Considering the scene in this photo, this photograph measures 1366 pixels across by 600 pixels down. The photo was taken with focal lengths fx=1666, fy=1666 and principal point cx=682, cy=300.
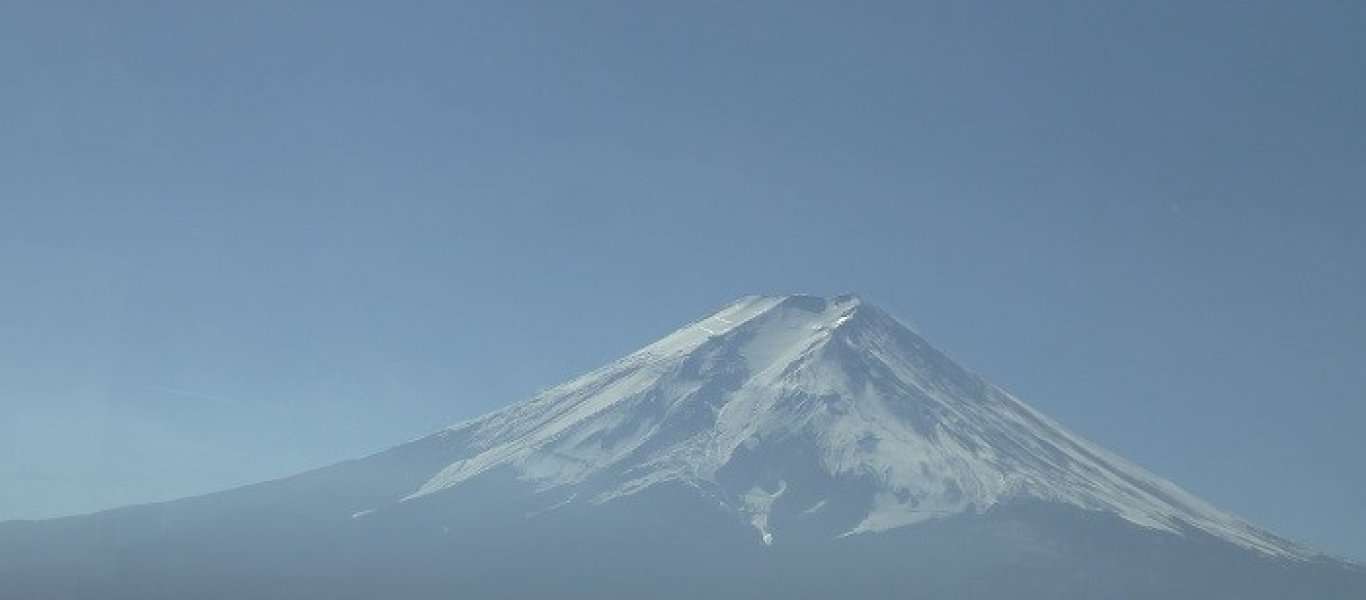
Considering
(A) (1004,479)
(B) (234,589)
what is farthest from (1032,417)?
(B) (234,589)

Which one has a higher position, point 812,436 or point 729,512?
point 812,436

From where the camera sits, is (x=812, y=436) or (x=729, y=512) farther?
(x=812, y=436)

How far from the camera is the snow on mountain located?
292 feet

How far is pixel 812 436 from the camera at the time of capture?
304 feet

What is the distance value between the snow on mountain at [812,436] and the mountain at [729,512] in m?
0.20

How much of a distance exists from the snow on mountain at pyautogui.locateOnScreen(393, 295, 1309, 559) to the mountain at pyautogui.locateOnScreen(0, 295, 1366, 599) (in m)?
0.20

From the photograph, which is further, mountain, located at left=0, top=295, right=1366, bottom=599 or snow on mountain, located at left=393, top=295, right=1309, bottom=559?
snow on mountain, located at left=393, top=295, right=1309, bottom=559

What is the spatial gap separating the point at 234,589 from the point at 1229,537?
52339 millimetres

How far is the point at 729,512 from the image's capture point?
86.7 meters

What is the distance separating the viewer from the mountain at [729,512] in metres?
81.8

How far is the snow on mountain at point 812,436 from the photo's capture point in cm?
8894

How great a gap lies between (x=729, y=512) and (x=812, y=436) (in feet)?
27.3

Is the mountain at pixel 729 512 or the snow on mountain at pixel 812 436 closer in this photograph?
the mountain at pixel 729 512

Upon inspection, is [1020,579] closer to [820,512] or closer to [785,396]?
[820,512]
